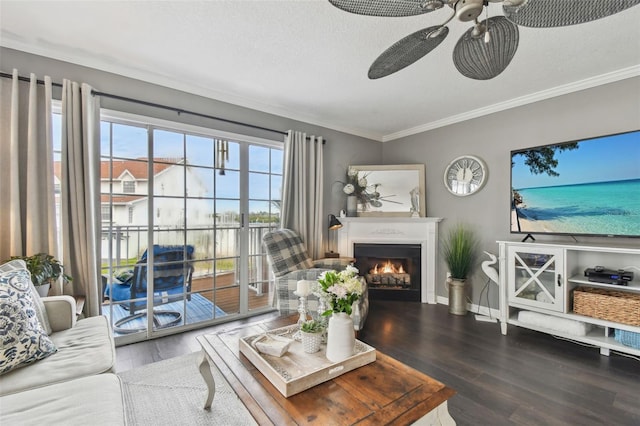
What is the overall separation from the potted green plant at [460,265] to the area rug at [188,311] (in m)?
2.65

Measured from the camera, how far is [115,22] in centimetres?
193

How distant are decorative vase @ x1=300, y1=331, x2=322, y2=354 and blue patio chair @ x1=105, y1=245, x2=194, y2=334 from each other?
77.8 inches

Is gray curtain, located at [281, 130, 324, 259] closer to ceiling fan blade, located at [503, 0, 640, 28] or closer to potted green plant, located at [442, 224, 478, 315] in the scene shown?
potted green plant, located at [442, 224, 478, 315]

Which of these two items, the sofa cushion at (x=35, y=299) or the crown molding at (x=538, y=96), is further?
the crown molding at (x=538, y=96)

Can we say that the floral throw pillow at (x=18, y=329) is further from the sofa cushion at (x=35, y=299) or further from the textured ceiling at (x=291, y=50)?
the textured ceiling at (x=291, y=50)

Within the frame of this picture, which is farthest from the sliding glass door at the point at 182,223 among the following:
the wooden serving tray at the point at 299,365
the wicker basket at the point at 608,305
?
the wicker basket at the point at 608,305

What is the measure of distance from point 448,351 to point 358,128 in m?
3.02

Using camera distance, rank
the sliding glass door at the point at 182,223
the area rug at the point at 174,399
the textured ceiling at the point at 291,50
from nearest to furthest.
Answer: the area rug at the point at 174,399, the textured ceiling at the point at 291,50, the sliding glass door at the point at 182,223

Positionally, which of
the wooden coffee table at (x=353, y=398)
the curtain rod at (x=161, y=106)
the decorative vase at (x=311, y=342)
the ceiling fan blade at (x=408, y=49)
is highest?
the curtain rod at (x=161, y=106)

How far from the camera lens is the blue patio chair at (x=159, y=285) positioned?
2.68 meters

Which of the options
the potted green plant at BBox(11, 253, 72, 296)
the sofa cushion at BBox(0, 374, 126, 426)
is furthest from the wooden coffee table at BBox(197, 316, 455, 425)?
the potted green plant at BBox(11, 253, 72, 296)

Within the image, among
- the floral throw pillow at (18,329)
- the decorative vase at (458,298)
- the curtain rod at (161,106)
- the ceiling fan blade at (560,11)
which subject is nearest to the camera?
the ceiling fan blade at (560,11)

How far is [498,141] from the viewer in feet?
10.9

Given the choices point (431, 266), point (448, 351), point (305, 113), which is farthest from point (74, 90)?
point (431, 266)
